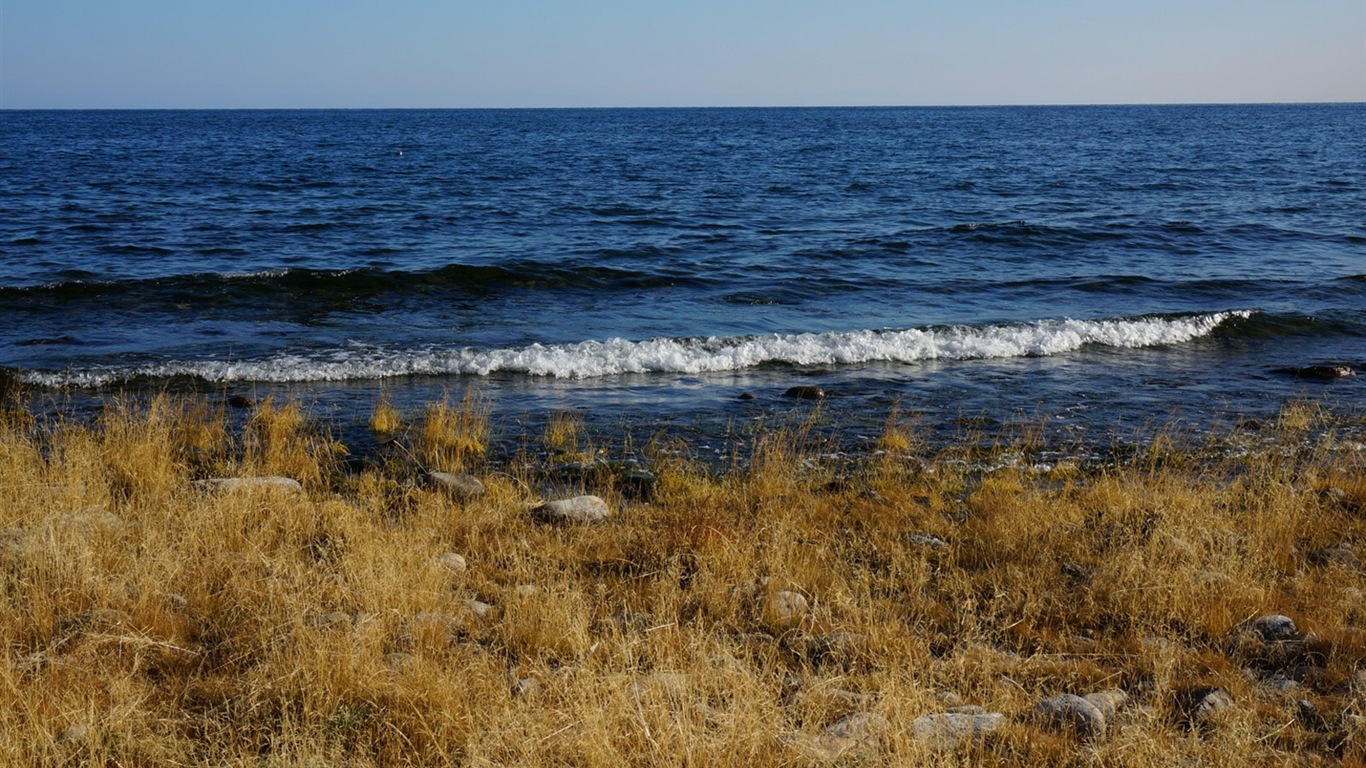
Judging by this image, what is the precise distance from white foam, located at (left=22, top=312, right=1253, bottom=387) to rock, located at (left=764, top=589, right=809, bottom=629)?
886 centimetres

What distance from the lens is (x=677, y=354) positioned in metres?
15.3

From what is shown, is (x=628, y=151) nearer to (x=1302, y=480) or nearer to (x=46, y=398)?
(x=46, y=398)

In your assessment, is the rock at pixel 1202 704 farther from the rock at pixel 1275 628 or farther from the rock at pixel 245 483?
the rock at pixel 245 483

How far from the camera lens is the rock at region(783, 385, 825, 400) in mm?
13258

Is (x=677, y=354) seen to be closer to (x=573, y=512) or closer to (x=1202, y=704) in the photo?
(x=573, y=512)

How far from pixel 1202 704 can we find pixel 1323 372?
12038 mm

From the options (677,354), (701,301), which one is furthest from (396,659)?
(701,301)

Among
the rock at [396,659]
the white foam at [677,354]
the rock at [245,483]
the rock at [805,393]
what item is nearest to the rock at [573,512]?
the rock at [245,483]

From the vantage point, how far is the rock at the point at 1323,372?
14438 mm

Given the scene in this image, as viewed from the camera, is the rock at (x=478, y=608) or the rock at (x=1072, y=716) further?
the rock at (x=478, y=608)

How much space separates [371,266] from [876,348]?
38.4ft

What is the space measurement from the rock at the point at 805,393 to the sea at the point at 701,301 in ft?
0.21

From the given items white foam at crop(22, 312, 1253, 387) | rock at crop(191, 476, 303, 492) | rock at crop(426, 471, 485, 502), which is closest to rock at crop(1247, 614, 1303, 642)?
rock at crop(426, 471, 485, 502)

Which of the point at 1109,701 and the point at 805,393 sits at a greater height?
the point at 1109,701
